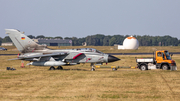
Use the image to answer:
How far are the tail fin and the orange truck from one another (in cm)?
1295

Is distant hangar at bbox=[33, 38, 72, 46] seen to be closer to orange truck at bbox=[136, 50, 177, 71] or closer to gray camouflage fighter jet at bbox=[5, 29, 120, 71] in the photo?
gray camouflage fighter jet at bbox=[5, 29, 120, 71]

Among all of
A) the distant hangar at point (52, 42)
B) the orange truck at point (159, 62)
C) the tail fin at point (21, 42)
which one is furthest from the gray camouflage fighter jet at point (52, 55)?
the distant hangar at point (52, 42)

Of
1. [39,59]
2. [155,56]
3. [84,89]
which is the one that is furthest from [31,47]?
[84,89]

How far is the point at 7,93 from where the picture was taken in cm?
1348

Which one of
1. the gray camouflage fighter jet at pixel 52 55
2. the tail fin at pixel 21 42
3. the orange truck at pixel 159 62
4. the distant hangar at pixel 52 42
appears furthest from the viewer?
the distant hangar at pixel 52 42

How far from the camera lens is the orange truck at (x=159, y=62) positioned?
86.7ft

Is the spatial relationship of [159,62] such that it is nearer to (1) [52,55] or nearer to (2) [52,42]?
(1) [52,55]

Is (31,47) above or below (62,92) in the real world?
above

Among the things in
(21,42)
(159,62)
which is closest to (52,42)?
(21,42)

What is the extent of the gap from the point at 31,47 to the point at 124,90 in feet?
58.8

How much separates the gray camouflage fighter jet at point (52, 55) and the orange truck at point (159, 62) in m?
3.54

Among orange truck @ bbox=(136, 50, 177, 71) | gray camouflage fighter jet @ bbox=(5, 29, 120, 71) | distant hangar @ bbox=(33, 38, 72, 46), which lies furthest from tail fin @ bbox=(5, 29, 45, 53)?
distant hangar @ bbox=(33, 38, 72, 46)

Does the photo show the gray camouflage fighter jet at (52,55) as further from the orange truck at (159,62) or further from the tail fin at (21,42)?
the orange truck at (159,62)

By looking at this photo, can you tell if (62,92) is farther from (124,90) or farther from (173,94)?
(173,94)
